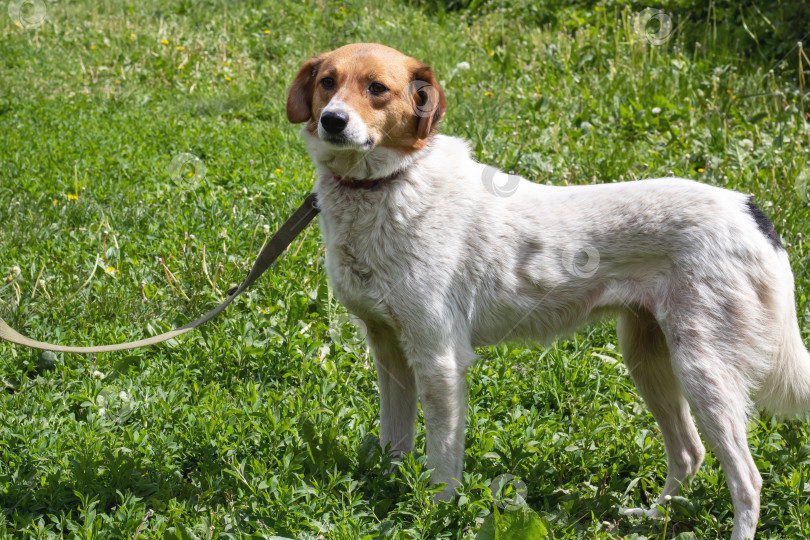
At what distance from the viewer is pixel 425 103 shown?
2.99 m

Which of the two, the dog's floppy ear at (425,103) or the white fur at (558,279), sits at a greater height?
the dog's floppy ear at (425,103)

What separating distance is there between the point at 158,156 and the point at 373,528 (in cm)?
422

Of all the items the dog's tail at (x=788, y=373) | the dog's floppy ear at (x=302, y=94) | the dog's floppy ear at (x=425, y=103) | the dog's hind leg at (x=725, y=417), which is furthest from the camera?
the dog's floppy ear at (x=302, y=94)

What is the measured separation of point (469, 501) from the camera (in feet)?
8.80

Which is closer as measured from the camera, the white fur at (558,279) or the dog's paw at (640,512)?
the white fur at (558,279)

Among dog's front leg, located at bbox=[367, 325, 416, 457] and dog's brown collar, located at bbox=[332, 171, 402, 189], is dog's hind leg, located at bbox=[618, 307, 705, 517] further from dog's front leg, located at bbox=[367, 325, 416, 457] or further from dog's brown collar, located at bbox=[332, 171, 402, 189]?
dog's brown collar, located at bbox=[332, 171, 402, 189]

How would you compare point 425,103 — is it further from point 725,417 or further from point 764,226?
point 725,417

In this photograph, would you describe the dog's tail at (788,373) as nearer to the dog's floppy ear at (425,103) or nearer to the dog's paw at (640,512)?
the dog's paw at (640,512)

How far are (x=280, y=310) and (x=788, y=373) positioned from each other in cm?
238

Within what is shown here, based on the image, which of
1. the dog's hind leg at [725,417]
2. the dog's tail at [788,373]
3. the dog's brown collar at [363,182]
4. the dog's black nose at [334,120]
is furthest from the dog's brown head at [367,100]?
the dog's tail at [788,373]

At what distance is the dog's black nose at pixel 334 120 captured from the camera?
2.72 m

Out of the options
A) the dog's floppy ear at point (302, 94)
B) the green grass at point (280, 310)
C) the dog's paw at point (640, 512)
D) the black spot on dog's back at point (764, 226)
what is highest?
the dog's floppy ear at point (302, 94)

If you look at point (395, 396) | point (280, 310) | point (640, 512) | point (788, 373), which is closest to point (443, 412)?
point (395, 396)

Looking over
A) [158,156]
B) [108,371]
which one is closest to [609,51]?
[158,156]
